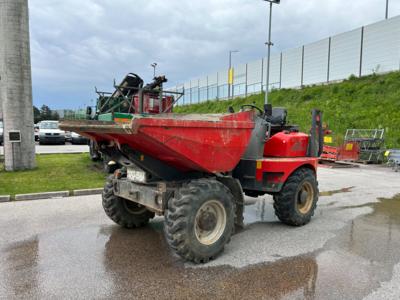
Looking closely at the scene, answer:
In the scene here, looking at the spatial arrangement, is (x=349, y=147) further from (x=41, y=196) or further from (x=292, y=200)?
(x=41, y=196)

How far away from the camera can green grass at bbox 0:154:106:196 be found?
796cm

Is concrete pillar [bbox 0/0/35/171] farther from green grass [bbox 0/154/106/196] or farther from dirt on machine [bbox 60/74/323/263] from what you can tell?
dirt on machine [bbox 60/74/323/263]

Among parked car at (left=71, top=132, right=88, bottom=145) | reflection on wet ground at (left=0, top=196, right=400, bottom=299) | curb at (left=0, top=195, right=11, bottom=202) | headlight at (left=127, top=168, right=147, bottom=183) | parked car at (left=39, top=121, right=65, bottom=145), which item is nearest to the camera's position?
reflection on wet ground at (left=0, top=196, right=400, bottom=299)

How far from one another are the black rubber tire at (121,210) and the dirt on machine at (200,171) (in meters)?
0.02

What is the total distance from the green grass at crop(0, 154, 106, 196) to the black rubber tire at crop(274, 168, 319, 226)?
482 cm

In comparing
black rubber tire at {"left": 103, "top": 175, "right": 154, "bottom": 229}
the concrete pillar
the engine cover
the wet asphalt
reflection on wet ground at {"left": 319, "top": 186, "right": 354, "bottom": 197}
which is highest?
the concrete pillar

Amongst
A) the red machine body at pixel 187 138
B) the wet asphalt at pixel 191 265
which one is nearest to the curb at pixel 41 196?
the wet asphalt at pixel 191 265

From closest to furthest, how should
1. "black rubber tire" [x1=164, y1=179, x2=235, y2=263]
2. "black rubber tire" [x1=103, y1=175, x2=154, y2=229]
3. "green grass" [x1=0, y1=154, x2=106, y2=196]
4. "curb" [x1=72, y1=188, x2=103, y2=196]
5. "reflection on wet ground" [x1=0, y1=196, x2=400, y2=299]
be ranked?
"reflection on wet ground" [x1=0, y1=196, x2=400, y2=299], "black rubber tire" [x1=164, y1=179, x2=235, y2=263], "black rubber tire" [x1=103, y1=175, x2=154, y2=229], "curb" [x1=72, y1=188, x2=103, y2=196], "green grass" [x1=0, y1=154, x2=106, y2=196]

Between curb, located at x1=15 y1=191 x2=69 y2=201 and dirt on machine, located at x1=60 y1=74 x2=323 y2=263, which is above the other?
dirt on machine, located at x1=60 y1=74 x2=323 y2=263

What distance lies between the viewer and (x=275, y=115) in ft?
19.9

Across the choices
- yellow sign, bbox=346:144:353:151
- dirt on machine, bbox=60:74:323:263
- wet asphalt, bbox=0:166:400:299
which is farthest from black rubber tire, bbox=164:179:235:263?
yellow sign, bbox=346:144:353:151

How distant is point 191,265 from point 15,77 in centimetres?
888

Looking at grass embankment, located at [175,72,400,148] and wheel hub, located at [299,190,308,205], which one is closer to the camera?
wheel hub, located at [299,190,308,205]

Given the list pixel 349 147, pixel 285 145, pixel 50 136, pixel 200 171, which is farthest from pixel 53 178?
pixel 50 136
